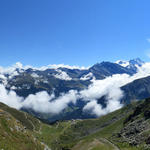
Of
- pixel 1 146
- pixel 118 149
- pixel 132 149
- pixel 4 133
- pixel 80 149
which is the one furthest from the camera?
pixel 80 149

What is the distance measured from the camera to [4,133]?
123m

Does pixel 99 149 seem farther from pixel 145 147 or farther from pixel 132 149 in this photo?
pixel 145 147

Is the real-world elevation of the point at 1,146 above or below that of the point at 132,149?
above

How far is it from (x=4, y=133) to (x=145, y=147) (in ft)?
345

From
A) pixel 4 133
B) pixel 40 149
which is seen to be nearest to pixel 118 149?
pixel 40 149

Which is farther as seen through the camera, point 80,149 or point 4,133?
point 80,149

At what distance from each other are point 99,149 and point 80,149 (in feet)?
87.7

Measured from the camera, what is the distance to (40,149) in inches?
5723

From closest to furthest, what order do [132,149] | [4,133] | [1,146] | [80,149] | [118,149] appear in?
[1,146] → [4,133] → [132,149] → [118,149] → [80,149]

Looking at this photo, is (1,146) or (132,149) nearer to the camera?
(1,146)

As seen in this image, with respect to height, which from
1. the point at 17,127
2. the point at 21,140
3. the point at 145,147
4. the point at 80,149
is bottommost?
→ the point at 145,147

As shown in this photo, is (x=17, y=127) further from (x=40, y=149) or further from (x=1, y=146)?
(x=1, y=146)

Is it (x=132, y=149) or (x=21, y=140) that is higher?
(x=21, y=140)

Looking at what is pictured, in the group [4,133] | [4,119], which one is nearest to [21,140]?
[4,133]
